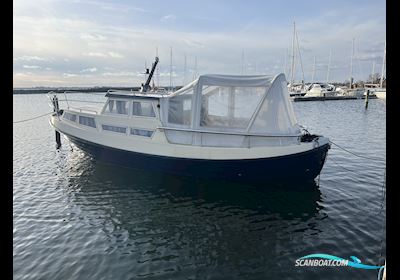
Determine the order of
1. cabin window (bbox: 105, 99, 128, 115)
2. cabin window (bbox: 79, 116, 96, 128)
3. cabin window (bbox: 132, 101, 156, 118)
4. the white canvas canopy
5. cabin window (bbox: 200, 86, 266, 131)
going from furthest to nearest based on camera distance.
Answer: cabin window (bbox: 79, 116, 96, 128) < cabin window (bbox: 105, 99, 128, 115) < cabin window (bbox: 132, 101, 156, 118) < cabin window (bbox: 200, 86, 266, 131) < the white canvas canopy

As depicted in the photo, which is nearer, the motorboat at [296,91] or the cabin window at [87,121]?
the cabin window at [87,121]

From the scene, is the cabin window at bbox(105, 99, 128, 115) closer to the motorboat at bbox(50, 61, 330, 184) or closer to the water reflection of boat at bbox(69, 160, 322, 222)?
the motorboat at bbox(50, 61, 330, 184)

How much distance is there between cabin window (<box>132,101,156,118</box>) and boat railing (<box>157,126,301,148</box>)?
999mm

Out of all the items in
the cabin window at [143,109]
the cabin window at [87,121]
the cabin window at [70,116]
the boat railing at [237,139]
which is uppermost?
the cabin window at [143,109]

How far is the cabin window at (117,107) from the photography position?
13953 millimetres

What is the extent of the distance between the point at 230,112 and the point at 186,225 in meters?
5.28

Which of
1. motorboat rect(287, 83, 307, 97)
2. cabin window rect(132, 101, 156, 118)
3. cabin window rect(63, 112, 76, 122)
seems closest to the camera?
cabin window rect(132, 101, 156, 118)

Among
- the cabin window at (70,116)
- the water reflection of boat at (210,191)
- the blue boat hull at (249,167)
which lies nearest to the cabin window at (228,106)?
the blue boat hull at (249,167)

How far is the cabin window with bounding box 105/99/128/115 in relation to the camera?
14.0m

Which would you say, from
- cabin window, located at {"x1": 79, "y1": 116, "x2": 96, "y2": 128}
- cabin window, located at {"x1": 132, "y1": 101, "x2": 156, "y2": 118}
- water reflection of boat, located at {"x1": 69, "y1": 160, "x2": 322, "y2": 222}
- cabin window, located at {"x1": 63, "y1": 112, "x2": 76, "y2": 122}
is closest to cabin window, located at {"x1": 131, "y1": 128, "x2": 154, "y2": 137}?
cabin window, located at {"x1": 132, "y1": 101, "x2": 156, "y2": 118}

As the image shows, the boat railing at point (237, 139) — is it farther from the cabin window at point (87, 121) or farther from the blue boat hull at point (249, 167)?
the cabin window at point (87, 121)

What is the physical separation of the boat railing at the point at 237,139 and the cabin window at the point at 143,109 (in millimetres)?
999

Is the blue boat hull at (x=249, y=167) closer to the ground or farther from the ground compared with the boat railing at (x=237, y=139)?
closer to the ground

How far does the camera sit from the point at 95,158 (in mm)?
15133
